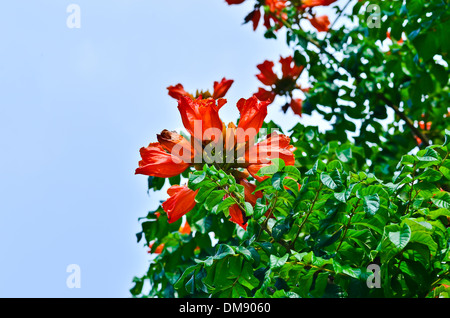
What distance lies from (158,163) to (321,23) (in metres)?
2.34

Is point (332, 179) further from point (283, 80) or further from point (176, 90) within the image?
point (283, 80)

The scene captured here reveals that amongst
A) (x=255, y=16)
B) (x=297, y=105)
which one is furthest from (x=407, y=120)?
(x=255, y=16)

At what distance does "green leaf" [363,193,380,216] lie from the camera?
1.30m

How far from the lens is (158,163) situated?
164cm

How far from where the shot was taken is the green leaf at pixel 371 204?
1.30m

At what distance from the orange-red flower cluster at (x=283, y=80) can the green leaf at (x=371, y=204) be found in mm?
2111

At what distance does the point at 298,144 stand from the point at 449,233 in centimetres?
122

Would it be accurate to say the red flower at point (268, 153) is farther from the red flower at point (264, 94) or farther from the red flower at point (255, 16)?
the red flower at point (255, 16)

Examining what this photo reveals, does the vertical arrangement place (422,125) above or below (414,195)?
above

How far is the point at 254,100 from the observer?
170 cm

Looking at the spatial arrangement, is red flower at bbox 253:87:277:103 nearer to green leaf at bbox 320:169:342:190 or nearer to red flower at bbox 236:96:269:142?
red flower at bbox 236:96:269:142

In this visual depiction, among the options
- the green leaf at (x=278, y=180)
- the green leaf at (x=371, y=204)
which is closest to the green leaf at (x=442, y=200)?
the green leaf at (x=371, y=204)

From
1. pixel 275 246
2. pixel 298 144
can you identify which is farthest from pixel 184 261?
pixel 275 246

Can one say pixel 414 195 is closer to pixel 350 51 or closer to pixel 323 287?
pixel 323 287
